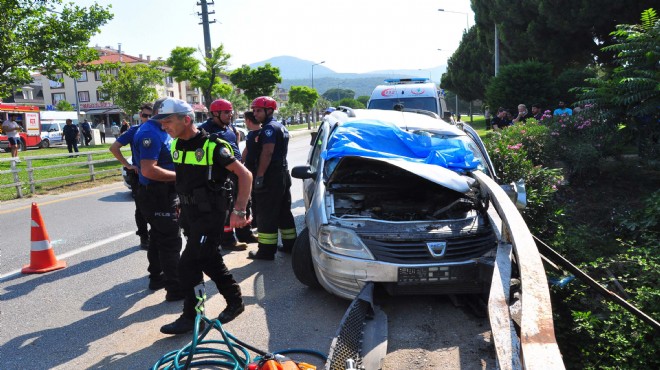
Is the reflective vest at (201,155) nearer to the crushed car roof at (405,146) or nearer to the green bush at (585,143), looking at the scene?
the crushed car roof at (405,146)

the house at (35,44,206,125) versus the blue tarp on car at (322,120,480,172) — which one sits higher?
the house at (35,44,206,125)

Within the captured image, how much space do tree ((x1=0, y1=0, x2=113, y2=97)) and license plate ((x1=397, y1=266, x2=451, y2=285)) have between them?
1408cm

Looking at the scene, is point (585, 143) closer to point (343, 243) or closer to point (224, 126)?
point (343, 243)

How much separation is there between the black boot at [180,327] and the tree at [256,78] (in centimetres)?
3826

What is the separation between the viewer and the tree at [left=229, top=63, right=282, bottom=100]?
4097 cm

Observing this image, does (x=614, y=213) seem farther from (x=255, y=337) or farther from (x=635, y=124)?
(x=255, y=337)

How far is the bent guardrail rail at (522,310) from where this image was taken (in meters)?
1.97

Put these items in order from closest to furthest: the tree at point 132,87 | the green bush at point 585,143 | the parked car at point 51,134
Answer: the green bush at point 585,143, the tree at point 132,87, the parked car at point 51,134

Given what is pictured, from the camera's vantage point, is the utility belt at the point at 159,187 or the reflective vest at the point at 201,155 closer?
the reflective vest at the point at 201,155

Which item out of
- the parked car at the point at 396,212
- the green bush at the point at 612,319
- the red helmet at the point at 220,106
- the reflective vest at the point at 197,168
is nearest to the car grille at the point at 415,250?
the parked car at the point at 396,212

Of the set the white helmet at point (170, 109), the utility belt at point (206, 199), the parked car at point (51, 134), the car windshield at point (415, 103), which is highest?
the parked car at point (51, 134)

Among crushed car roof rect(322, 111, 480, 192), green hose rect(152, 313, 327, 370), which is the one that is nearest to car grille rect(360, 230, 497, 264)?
crushed car roof rect(322, 111, 480, 192)

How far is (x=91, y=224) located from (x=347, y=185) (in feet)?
17.2

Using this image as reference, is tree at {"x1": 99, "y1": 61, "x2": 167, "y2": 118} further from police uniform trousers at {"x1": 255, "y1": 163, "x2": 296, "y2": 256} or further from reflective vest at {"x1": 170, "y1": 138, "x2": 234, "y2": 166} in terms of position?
reflective vest at {"x1": 170, "y1": 138, "x2": 234, "y2": 166}
